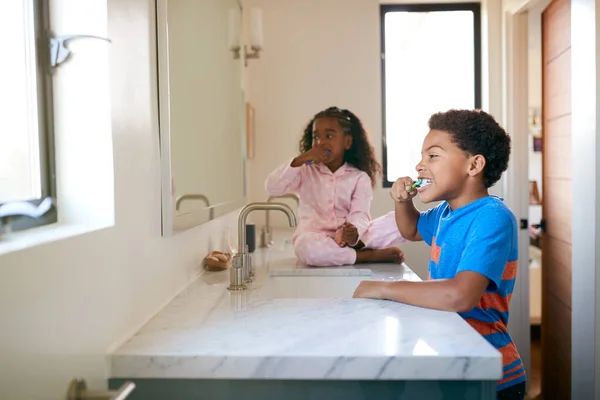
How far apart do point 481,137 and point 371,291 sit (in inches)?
16.8

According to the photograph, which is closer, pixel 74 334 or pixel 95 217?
pixel 74 334

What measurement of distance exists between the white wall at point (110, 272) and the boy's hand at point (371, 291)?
410 mm

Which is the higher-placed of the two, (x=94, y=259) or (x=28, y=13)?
(x=28, y=13)

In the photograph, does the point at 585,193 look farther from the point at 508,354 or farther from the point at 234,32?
the point at 234,32

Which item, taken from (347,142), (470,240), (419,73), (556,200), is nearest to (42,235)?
(470,240)

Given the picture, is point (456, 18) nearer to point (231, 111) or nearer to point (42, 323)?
point (231, 111)

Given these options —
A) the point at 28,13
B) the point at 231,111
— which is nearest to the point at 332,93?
the point at 231,111

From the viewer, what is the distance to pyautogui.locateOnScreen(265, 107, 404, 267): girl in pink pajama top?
1.81m

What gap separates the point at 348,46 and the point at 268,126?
58cm

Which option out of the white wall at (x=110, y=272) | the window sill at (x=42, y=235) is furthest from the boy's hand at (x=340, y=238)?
the window sill at (x=42, y=235)

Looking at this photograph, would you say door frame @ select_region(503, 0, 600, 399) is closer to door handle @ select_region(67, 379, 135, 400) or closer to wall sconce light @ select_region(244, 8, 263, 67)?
wall sconce light @ select_region(244, 8, 263, 67)

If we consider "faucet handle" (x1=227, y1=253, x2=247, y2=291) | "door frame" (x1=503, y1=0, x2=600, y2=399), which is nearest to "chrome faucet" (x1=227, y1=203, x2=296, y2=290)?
"faucet handle" (x1=227, y1=253, x2=247, y2=291)

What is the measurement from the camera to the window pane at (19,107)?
75 cm

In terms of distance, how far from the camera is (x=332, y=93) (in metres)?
2.97
